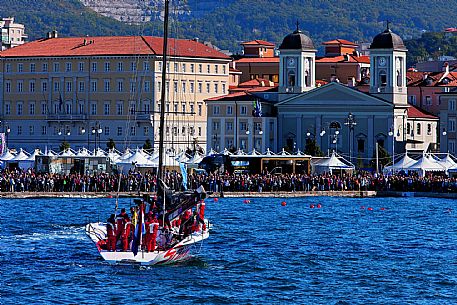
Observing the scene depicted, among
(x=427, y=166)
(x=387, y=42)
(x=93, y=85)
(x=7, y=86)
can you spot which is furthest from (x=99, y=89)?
(x=427, y=166)

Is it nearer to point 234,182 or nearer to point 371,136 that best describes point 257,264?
point 234,182

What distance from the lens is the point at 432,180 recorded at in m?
101

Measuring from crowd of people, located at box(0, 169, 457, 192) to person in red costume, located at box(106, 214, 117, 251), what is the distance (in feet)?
136

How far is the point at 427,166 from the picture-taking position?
107m

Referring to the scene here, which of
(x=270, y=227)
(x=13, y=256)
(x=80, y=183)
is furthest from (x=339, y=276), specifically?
(x=80, y=183)

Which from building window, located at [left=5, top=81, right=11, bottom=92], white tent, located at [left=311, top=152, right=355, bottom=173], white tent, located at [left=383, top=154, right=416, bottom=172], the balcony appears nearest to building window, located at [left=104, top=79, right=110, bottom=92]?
the balcony

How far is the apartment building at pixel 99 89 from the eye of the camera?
506 feet

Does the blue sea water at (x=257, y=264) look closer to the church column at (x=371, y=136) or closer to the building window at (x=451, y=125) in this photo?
the church column at (x=371, y=136)

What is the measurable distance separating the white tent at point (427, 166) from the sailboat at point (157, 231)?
53293 mm

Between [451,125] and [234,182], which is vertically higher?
[451,125]

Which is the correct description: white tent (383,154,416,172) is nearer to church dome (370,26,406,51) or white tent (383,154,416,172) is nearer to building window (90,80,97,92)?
church dome (370,26,406,51)

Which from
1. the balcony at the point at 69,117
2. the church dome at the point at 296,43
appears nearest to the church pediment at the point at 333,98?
the church dome at the point at 296,43

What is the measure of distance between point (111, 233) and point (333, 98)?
9518 centimetres

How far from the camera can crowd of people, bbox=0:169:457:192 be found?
9662 cm
